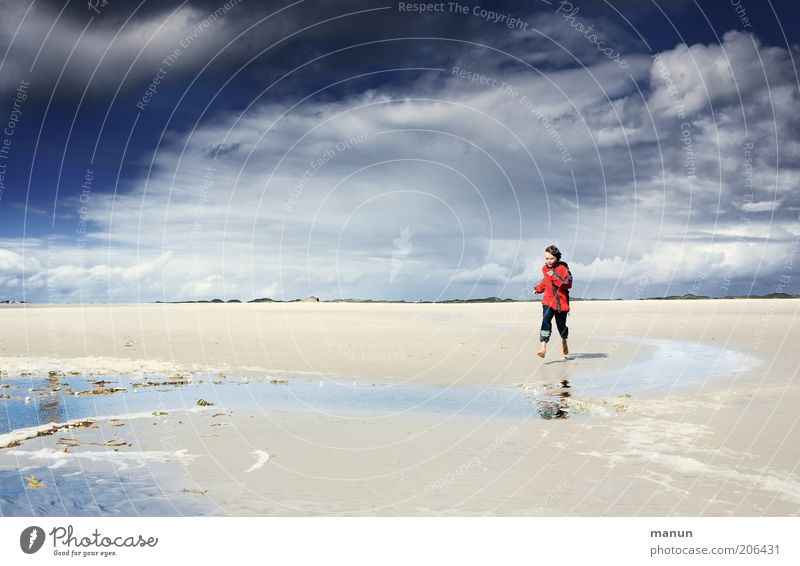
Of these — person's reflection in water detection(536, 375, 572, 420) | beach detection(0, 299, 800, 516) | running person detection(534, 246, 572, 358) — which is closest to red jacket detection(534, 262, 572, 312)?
running person detection(534, 246, 572, 358)

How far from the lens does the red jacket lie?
68.9 ft

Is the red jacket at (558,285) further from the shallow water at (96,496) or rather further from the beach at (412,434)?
the shallow water at (96,496)

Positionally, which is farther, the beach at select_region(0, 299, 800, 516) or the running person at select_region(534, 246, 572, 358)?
the running person at select_region(534, 246, 572, 358)

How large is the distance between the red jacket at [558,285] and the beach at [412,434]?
210 centimetres

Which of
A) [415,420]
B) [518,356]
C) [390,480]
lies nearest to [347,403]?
[415,420]

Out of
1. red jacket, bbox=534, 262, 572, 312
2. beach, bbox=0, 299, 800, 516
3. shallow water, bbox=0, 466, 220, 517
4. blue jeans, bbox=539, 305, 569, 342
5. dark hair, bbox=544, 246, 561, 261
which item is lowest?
shallow water, bbox=0, 466, 220, 517

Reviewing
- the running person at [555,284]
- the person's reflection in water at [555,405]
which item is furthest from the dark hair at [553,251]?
the person's reflection in water at [555,405]

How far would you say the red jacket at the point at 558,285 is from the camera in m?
21.0

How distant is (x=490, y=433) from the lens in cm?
1073

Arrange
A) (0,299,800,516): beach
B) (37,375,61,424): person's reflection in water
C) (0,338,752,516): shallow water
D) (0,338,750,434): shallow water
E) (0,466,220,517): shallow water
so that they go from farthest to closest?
(0,338,750,434): shallow water
(37,375,61,424): person's reflection in water
(0,338,752,516): shallow water
(0,299,800,516): beach
(0,466,220,517): shallow water

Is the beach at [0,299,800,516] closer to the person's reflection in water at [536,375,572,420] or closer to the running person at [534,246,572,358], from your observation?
the person's reflection in water at [536,375,572,420]

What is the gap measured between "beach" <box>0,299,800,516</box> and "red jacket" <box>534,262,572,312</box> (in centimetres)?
210
